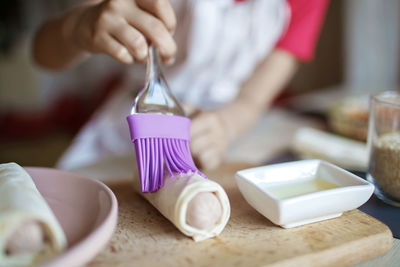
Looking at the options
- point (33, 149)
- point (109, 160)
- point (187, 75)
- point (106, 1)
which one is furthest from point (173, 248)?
point (33, 149)

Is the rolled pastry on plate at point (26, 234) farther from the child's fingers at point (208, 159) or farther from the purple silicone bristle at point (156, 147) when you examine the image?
the child's fingers at point (208, 159)

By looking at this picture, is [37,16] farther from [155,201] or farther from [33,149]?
[155,201]

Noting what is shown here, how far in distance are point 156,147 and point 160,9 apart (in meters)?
0.20

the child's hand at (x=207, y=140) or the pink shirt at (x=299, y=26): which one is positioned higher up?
the pink shirt at (x=299, y=26)

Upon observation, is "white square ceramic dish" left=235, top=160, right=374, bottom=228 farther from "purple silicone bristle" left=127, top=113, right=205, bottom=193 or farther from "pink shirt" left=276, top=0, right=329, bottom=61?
"pink shirt" left=276, top=0, right=329, bottom=61

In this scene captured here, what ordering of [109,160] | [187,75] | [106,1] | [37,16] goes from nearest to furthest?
[106,1] → [109,160] → [187,75] → [37,16]

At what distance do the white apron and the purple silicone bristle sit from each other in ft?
1.60

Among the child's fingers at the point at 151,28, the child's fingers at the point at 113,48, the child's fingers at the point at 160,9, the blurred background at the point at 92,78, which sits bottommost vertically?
the blurred background at the point at 92,78

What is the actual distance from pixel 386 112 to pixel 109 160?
61cm

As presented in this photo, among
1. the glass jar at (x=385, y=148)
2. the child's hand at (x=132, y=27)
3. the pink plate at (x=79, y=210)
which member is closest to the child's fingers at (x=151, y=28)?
the child's hand at (x=132, y=27)

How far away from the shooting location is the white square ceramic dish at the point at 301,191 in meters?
0.45

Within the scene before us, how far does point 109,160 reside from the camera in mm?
896

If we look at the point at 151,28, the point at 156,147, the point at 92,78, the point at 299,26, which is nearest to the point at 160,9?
the point at 151,28

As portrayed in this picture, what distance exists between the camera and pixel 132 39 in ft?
1.79
